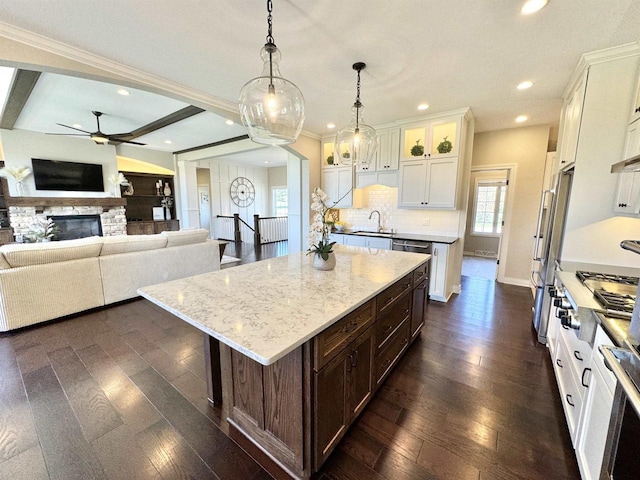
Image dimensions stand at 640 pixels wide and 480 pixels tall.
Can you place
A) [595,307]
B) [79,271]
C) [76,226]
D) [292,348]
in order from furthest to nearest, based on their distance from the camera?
[76,226] < [79,271] < [595,307] < [292,348]

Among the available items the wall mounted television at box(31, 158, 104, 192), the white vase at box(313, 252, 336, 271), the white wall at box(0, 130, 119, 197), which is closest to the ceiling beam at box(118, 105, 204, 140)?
the white wall at box(0, 130, 119, 197)

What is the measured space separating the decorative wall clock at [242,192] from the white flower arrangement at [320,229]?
7.99m

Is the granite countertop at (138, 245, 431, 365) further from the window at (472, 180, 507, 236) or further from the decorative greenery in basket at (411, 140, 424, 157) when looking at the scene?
the window at (472, 180, 507, 236)

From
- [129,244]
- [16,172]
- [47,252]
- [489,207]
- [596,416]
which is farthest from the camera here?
[489,207]

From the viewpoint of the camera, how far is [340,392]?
138cm

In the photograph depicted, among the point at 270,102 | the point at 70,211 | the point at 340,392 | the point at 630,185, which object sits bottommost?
the point at 340,392

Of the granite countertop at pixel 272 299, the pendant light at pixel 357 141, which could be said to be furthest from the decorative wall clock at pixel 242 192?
the granite countertop at pixel 272 299

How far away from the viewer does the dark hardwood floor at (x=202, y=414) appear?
1.37 metres

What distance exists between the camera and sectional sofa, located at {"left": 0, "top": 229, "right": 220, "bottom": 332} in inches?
104

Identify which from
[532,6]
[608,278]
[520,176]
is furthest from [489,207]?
[532,6]

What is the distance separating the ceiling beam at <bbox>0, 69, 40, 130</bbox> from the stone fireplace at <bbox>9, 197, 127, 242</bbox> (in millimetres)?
1637

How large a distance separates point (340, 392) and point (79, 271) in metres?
3.41

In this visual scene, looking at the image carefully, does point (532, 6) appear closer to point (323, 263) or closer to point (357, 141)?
point (357, 141)

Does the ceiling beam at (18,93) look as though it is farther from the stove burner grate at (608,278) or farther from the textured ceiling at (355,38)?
the stove burner grate at (608,278)
